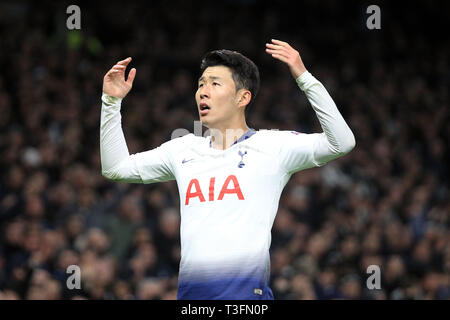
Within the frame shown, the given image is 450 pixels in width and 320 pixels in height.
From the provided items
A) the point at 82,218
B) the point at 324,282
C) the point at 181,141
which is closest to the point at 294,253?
the point at 324,282

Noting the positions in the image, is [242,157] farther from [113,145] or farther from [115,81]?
[115,81]

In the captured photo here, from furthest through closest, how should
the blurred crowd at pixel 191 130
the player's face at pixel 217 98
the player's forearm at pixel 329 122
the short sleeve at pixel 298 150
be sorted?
the blurred crowd at pixel 191 130 < the player's face at pixel 217 98 < the short sleeve at pixel 298 150 < the player's forearm at pixel 329 122

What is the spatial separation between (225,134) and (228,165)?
268 millimetres

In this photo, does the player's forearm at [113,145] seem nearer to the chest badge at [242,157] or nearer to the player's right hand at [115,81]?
the player's right hand at [115,81]

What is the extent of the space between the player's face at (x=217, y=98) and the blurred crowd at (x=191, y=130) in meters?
3.76

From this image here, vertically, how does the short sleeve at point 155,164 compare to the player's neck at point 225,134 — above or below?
below

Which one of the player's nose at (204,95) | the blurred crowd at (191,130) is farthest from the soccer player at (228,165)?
the blurred crowd at (191,130)

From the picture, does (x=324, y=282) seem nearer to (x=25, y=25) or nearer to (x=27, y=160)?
(x=27, y=160)

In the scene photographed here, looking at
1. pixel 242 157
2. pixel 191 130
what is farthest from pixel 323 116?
pixel 191 130

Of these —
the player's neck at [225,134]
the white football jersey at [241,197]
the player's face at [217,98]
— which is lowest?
the white football jersey at [241,197]

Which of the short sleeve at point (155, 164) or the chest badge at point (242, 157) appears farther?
the short sleeve at point (155, 164)

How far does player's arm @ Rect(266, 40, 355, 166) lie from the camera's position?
12.5 ft

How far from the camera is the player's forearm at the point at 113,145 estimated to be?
4277mm

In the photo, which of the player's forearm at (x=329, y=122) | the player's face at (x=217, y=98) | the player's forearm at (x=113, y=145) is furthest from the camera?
the player's forearm at (x=113, y=145)
